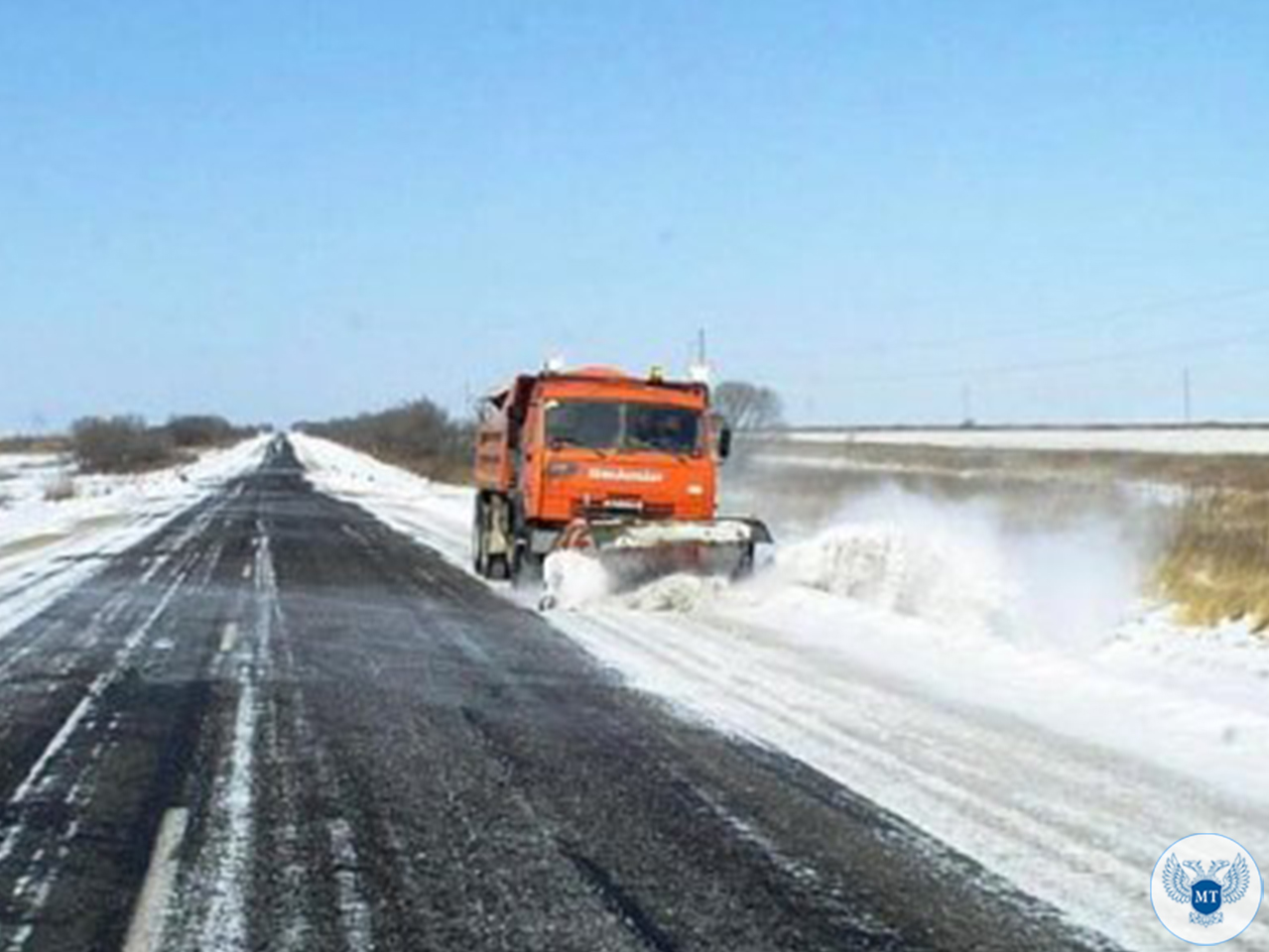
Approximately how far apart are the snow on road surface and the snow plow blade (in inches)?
11.4

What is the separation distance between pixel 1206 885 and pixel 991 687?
20.2 ft

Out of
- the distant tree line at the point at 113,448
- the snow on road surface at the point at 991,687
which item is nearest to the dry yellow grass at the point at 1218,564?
the snow on road surface at the point at 991,687

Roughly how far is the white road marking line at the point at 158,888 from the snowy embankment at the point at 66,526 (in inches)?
353

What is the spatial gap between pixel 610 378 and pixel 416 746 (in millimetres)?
12339

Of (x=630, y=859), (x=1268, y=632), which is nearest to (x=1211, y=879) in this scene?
(x=630, y=859)

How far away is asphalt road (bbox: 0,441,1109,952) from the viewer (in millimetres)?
6078

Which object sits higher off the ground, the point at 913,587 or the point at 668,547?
the point at 668,547

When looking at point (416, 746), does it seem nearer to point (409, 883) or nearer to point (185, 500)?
point (409, 883)

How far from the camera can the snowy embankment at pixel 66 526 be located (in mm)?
22031

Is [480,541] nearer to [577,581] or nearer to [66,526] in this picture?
[577,581]

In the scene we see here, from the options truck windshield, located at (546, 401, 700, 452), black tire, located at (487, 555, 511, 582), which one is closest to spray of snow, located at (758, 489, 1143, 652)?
truck windshield, located at (546, 401, 700, 452)

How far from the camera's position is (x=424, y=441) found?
116 m

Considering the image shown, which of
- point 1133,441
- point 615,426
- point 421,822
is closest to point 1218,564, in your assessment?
point 615,426

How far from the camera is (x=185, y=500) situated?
180ft
